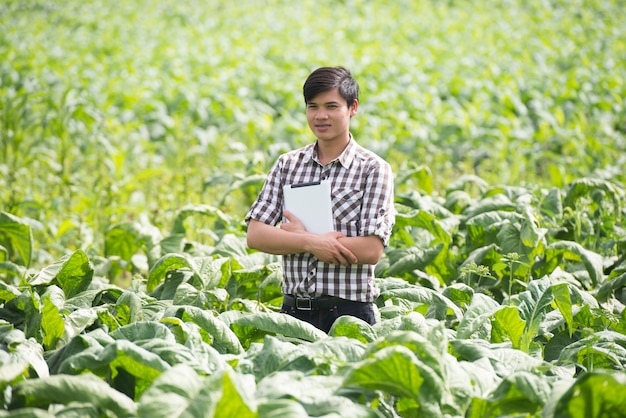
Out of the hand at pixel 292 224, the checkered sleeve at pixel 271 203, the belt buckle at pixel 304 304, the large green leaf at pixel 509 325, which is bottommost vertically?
the large green leaf at pixel 509 325

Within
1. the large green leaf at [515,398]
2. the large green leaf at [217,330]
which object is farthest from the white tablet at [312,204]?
the large green leaf at [515,398]

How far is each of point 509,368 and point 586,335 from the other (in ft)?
2.01

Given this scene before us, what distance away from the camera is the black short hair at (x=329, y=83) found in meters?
3.22

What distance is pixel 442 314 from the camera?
3619 millimetres

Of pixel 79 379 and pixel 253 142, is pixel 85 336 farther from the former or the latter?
pixel 253 142

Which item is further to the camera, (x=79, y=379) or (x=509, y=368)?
(x=509, y=368)

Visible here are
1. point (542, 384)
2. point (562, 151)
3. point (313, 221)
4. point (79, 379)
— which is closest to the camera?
point (79, 379)

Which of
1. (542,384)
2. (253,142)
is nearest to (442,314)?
(542,384)

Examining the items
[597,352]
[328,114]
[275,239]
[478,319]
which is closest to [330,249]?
[275,239]

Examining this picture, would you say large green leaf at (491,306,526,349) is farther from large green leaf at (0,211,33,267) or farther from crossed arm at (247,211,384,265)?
large green leaf at (0,211,33,267)

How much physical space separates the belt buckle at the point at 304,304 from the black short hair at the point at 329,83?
774 millimetres

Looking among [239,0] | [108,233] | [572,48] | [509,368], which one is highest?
[239,0]

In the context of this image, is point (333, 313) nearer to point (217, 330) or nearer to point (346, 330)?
point (346, 330)

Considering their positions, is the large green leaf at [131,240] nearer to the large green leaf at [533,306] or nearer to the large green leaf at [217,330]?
the large green leaf at [217,330]
